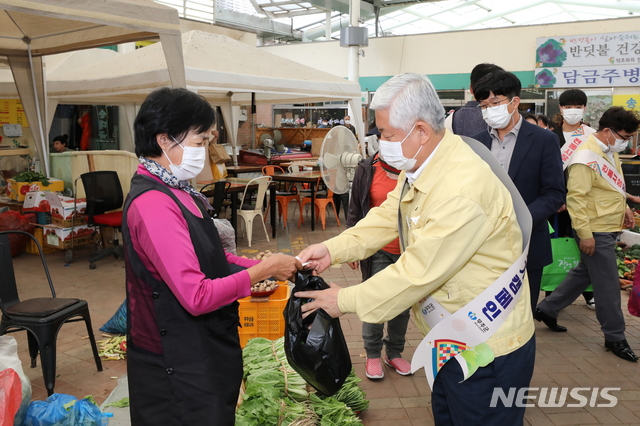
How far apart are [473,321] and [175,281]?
1.06 metres

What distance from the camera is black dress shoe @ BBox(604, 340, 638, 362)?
14.1 ft

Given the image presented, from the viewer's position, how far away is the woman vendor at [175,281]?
1.81 m

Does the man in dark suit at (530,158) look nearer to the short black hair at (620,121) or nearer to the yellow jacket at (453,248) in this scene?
the short black hair at (620,121)

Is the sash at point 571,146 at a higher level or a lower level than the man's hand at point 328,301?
higher

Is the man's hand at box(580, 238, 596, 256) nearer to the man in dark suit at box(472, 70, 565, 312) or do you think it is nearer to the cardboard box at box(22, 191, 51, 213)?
the man in dark suit at box(472, 70, 565, 312)

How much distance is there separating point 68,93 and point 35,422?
7.14 m

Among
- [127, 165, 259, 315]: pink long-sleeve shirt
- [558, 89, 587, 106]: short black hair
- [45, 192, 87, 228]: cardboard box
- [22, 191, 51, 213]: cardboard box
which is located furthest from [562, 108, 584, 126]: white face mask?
[22, 191, 51, 213]: cardboard box

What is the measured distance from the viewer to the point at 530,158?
130 inches

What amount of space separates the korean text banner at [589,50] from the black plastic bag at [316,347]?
46.7ft

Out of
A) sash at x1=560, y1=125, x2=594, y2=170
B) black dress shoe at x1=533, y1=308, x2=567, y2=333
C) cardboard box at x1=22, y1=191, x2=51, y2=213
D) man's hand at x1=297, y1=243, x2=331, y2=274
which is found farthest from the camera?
cardboard box at x1=22, y1=191, x2=51, y2=213

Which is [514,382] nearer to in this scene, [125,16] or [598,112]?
[125,16]

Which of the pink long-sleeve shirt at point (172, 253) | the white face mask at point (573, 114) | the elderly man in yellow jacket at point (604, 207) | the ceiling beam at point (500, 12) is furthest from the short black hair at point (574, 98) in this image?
the ceiling beam at point (500, 12)

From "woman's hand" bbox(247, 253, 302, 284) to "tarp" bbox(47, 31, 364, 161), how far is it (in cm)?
487

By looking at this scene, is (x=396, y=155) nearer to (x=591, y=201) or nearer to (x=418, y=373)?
Result: (x=418, y=373)
